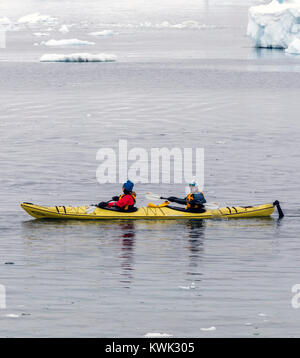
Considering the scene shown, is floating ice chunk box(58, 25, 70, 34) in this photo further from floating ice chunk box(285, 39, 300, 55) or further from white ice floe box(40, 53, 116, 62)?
floating ice chunk box(285, 39, 300, 55)

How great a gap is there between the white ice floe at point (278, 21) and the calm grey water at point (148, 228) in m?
19.8

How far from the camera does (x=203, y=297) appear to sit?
17.1 metres

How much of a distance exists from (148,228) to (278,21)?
7213cm

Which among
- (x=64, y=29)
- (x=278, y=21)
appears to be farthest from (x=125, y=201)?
(x=64, y=29)

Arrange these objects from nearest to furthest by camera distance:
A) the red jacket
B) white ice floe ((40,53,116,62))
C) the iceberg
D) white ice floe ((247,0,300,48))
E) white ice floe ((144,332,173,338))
→ white ice floe ((144,332,173,338))
the red jacket
white ice floe ((40,53,116,62))
white ice floe ((247,0,300,48))
the iceberg

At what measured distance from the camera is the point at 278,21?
91875 mm

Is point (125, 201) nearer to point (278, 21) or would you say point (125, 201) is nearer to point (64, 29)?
point (278, 21)

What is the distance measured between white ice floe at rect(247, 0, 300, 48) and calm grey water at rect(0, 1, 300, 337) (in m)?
19.8

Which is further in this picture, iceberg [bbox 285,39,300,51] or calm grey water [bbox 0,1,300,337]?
iceberg [bbox 285,39,300,51]

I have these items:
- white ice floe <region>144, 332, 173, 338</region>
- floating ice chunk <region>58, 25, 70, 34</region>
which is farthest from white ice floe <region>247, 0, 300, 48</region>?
white ice floe <region>144, 332, 173, 338</region>

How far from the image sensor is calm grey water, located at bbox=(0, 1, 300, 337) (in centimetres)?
1591

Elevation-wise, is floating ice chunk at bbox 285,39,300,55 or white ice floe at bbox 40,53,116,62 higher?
floating ice chunk at bbox 285,39,300,55

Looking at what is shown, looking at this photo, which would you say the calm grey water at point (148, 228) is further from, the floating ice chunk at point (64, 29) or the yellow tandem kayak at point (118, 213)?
the floating ice chunk at point (64, 29)
